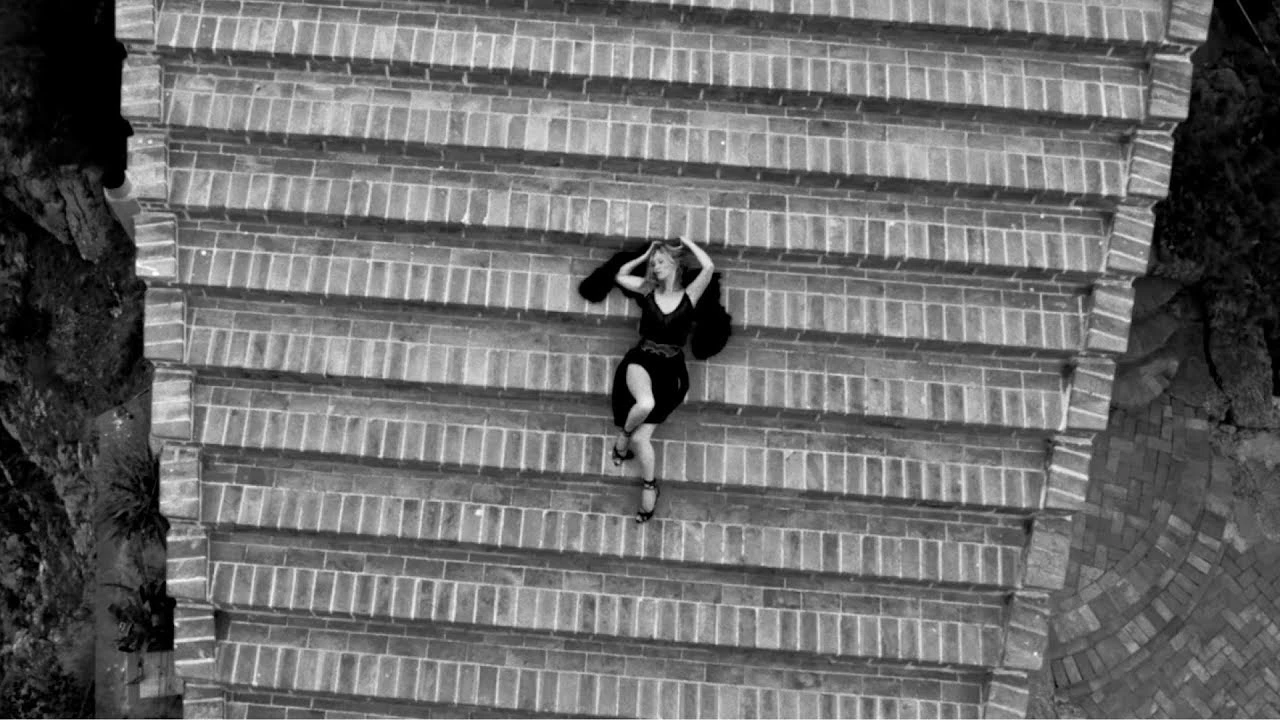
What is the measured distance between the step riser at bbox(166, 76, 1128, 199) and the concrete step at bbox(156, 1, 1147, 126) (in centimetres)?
25

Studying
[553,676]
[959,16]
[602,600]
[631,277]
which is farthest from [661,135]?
[553,676]

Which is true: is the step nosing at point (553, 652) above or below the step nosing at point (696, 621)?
below

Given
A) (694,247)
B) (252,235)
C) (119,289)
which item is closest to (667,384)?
(694,247)

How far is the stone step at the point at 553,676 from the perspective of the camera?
8.51 m

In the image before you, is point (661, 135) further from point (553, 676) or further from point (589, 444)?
point (553, 676)

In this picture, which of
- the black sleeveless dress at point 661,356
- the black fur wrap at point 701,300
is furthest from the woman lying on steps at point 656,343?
the black fur wrap at point 701,300

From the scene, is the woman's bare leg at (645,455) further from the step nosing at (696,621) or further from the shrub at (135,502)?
the shrub at (135,502)

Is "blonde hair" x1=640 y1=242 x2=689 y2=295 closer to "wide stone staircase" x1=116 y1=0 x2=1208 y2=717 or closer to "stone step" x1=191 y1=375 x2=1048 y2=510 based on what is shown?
"wide stone staircase" x1=116 y1=0 x2=1208 y2=717

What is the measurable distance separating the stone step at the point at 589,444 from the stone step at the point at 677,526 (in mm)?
247

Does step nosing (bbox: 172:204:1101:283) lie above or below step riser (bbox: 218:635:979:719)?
above

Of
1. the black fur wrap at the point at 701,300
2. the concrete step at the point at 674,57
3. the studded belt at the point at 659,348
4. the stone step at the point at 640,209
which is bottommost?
the studded belt at the point at 659,348

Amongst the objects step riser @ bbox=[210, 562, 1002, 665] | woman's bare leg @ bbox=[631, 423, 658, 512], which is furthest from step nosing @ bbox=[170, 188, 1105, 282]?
step riser @ bbox=[210, 562, 1002, 665]

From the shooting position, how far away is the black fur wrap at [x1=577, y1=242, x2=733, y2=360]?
8039mm

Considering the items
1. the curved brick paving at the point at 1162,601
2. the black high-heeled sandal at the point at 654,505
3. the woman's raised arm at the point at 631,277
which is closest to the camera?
the woman's raised arm at the point at 631,277
